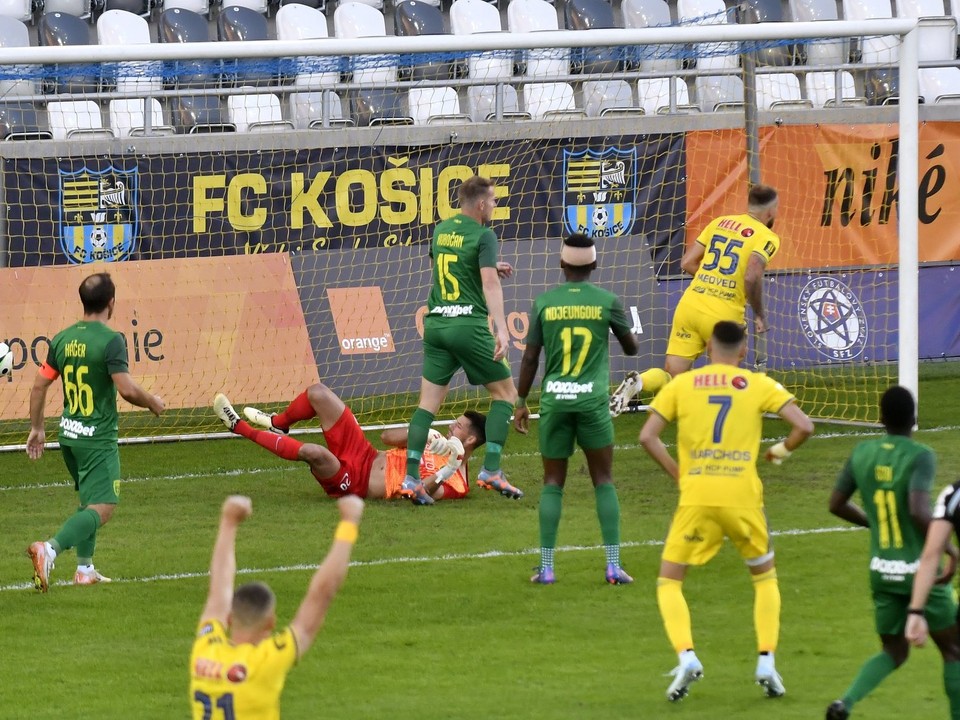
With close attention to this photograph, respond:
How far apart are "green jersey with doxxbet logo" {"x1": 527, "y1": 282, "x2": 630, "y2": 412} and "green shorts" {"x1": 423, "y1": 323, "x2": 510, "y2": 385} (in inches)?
78.2

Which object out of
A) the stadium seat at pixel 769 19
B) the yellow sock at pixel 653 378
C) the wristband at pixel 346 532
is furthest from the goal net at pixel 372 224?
the wristband at pixel 346 532

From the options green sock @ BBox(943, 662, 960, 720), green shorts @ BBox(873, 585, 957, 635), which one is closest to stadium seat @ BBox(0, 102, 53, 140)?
green shorts @ BBox(873, 585, 957, 635)

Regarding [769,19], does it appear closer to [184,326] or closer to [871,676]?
[184,326]

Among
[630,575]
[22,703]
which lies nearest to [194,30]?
[630,575]

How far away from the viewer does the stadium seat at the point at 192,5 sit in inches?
786

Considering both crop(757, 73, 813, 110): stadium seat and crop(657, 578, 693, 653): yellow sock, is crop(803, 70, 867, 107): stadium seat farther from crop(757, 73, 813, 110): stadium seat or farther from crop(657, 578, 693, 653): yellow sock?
crop(657, 578, 693, 653): yellow sock

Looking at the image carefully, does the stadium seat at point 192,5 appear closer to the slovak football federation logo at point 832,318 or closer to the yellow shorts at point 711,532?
the slovak football federation logo at point 832,318

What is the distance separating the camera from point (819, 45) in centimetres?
2003

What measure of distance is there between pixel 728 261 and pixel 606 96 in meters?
7.88

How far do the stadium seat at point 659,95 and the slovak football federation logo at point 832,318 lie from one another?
11.3 ft

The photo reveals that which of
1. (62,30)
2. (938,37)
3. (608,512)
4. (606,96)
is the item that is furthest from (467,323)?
(938,37)

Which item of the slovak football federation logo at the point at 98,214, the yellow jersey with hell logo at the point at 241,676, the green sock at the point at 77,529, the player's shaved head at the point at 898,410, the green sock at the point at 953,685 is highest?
the slovak football federation logo at the point at 98,214

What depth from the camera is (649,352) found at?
1602 cm

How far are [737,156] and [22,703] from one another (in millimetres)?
11848
